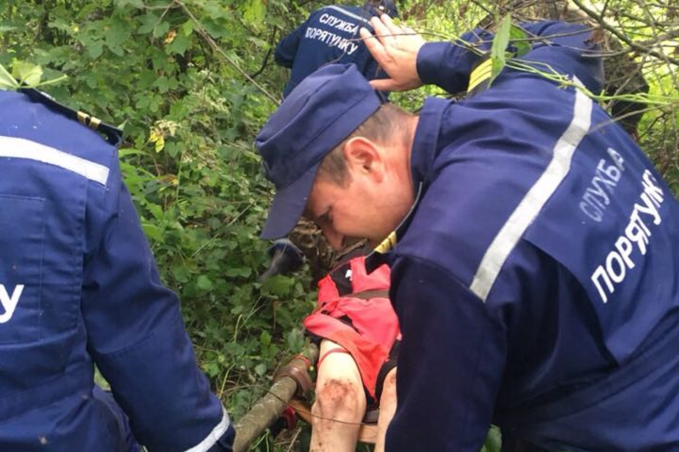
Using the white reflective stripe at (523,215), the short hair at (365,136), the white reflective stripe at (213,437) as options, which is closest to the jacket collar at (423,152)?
the short hair at (365,136)

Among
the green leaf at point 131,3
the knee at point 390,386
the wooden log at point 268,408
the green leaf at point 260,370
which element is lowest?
the green leaf at point 260,370

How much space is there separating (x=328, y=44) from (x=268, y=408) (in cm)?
256

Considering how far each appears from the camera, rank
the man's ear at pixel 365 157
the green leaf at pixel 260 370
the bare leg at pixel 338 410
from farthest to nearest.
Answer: the green leaf at pixel 260 370 → the bare leg at pixel 338 410 → the man's ear at pixel 365 157

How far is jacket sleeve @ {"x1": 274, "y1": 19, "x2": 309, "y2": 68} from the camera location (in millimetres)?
4594

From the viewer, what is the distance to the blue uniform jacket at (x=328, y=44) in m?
4.35

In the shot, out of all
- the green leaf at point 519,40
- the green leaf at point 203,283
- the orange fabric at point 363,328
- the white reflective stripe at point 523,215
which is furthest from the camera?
the green leaf at point 203,283

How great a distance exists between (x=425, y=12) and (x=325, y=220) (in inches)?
74.9

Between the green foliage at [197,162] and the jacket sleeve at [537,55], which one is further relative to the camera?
the green foliage at [197,162]

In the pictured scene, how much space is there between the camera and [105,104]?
353 centimetres

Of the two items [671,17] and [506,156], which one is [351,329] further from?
[671,17]

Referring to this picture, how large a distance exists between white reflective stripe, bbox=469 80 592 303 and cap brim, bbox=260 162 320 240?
551 millimetres

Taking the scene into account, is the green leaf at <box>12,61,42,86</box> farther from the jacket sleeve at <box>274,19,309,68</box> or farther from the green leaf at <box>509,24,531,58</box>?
the jacket sleeve at <box>274,19,309,68</box>

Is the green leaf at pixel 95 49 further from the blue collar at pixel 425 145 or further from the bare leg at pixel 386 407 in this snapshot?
the blue collar at pixel 425 145

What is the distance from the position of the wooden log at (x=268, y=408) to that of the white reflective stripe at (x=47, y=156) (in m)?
1.31
